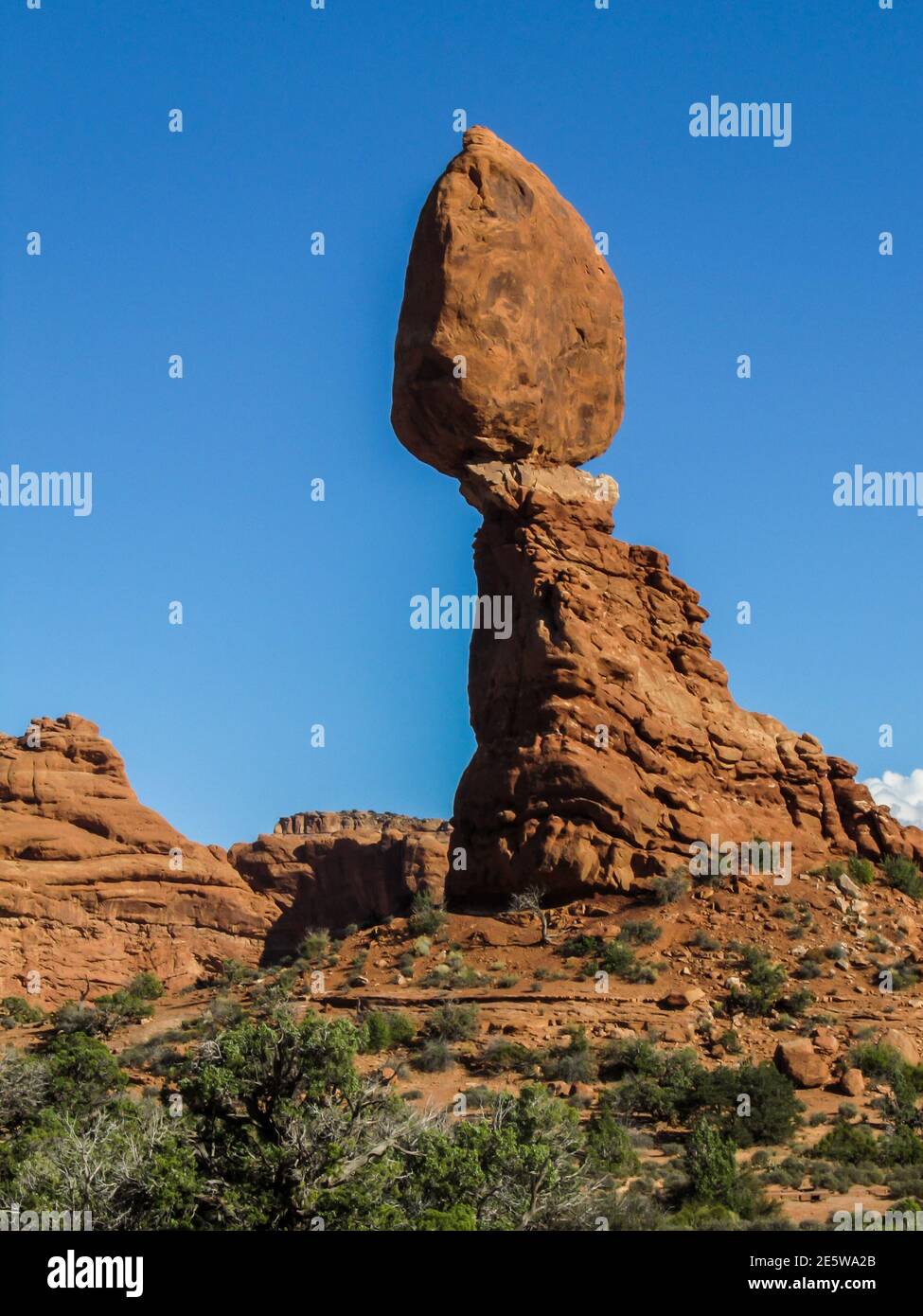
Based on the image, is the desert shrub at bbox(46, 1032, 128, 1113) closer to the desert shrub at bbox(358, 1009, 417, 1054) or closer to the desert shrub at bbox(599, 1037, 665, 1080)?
the desert shrub at bbox(358, 1009, 417, 1054)

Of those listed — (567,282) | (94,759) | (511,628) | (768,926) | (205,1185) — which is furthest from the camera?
(94,759)

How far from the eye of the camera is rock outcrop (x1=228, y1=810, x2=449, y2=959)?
2115 inches

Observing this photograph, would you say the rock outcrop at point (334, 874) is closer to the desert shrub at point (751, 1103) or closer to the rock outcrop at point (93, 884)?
the rock outcrop at point (93, 884)

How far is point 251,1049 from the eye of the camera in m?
16.4

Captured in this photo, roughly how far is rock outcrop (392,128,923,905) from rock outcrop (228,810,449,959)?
1485 centimetres

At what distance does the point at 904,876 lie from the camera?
35.4 meters

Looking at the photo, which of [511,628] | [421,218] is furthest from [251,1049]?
[421,218]

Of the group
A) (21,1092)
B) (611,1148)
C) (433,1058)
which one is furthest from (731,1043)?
(21,1092)

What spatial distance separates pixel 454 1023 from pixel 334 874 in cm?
3187

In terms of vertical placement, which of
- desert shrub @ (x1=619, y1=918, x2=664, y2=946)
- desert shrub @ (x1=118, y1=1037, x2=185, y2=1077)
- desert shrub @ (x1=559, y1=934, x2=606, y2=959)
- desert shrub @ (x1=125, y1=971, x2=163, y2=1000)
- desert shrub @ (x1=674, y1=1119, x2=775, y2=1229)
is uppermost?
desert shrub @ (x1=619, y1=918, x2=664, y2=946)

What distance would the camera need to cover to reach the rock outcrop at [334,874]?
53.7 meters
